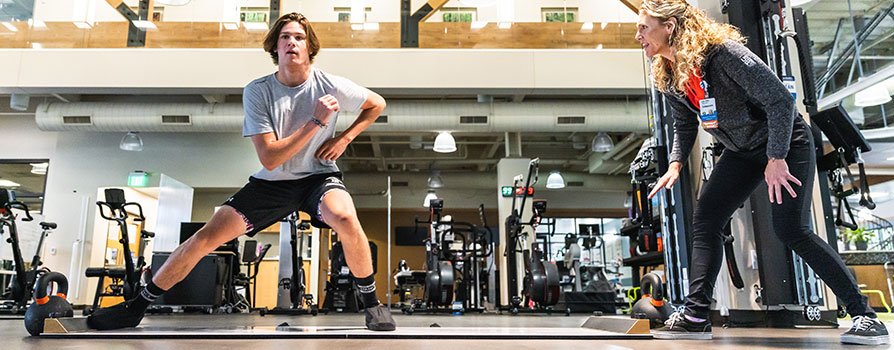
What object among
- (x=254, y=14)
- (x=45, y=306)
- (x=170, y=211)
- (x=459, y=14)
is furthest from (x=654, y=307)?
(x=170, y=211)

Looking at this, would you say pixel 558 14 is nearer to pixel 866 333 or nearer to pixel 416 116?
pixel 416 116

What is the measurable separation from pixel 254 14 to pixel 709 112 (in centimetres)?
635

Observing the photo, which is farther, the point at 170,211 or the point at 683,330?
the point at 170,211

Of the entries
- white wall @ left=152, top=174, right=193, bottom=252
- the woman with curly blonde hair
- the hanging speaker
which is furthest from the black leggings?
the hanging speaker

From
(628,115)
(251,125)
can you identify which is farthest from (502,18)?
(251,125)

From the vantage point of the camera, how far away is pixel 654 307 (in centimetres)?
209

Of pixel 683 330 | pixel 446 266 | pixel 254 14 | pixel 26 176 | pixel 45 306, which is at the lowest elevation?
pixel 683 330

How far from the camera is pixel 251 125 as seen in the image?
195cm

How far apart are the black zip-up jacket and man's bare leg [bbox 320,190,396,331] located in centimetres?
114

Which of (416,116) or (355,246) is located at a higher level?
(416,116)

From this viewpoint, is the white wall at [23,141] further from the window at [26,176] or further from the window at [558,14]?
the window at [558,14]

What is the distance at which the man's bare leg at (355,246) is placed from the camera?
1.96 m

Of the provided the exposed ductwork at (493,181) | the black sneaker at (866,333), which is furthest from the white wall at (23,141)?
the black sneaker at (866,333)

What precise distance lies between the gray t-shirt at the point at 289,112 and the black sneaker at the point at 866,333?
66.1 inches
